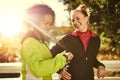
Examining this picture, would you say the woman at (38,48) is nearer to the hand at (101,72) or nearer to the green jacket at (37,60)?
the green jacket at (37,60)

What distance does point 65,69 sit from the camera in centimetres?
366

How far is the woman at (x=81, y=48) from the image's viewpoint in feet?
12.3

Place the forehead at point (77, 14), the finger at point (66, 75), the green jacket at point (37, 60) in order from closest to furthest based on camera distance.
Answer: the green jacket at point (37, 60) → the finger at point (66, 75) → the forehead at point (77, 14)

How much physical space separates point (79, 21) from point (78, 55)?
0.40 m

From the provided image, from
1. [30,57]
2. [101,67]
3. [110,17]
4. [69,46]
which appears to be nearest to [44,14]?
[30,57]

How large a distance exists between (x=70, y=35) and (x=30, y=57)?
1.10m

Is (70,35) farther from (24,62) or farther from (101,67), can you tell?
(24,62)

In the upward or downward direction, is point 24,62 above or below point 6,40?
above

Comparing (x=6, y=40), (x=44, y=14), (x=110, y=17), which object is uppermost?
(x=44, y=14)

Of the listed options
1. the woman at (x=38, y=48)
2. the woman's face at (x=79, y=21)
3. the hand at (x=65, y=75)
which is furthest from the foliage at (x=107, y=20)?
the woman at (x=38, y=48)

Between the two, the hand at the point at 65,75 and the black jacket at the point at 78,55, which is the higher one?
the black jacket at the point at 78,55

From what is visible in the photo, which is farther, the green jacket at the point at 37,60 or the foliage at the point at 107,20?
the foliage at the point at 107,20

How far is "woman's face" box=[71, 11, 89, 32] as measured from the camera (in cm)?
383

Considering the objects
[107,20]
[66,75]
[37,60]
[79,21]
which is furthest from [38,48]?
[107,20]
